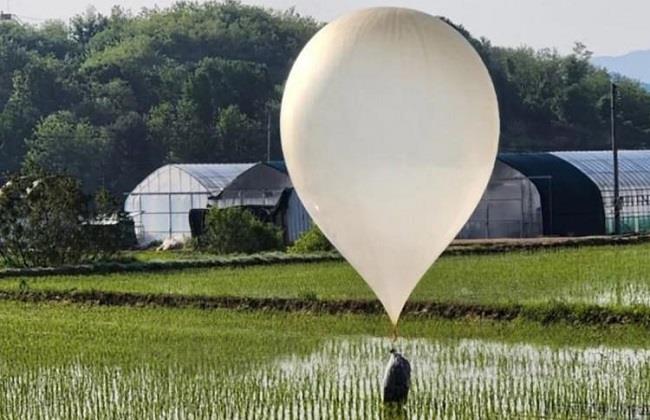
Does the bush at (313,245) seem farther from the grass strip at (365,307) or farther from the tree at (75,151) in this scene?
the tree at (75,151)

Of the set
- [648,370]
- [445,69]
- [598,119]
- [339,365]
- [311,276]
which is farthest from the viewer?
[598,119]

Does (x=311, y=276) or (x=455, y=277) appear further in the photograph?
(x=311, y=276)

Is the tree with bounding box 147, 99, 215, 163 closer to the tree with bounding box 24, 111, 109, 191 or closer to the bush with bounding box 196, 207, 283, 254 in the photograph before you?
the tree with bounding box 24, 111, 109, 191

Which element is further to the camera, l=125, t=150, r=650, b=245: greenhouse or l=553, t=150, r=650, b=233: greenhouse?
l=553, t=150, r=650, b=233: greenhouse

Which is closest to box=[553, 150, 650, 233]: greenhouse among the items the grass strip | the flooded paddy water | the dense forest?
the grass strip

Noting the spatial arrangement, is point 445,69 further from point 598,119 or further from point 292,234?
point 598,119

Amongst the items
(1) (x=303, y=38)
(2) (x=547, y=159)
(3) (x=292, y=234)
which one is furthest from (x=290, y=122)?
(1) (x=303, y=38)
